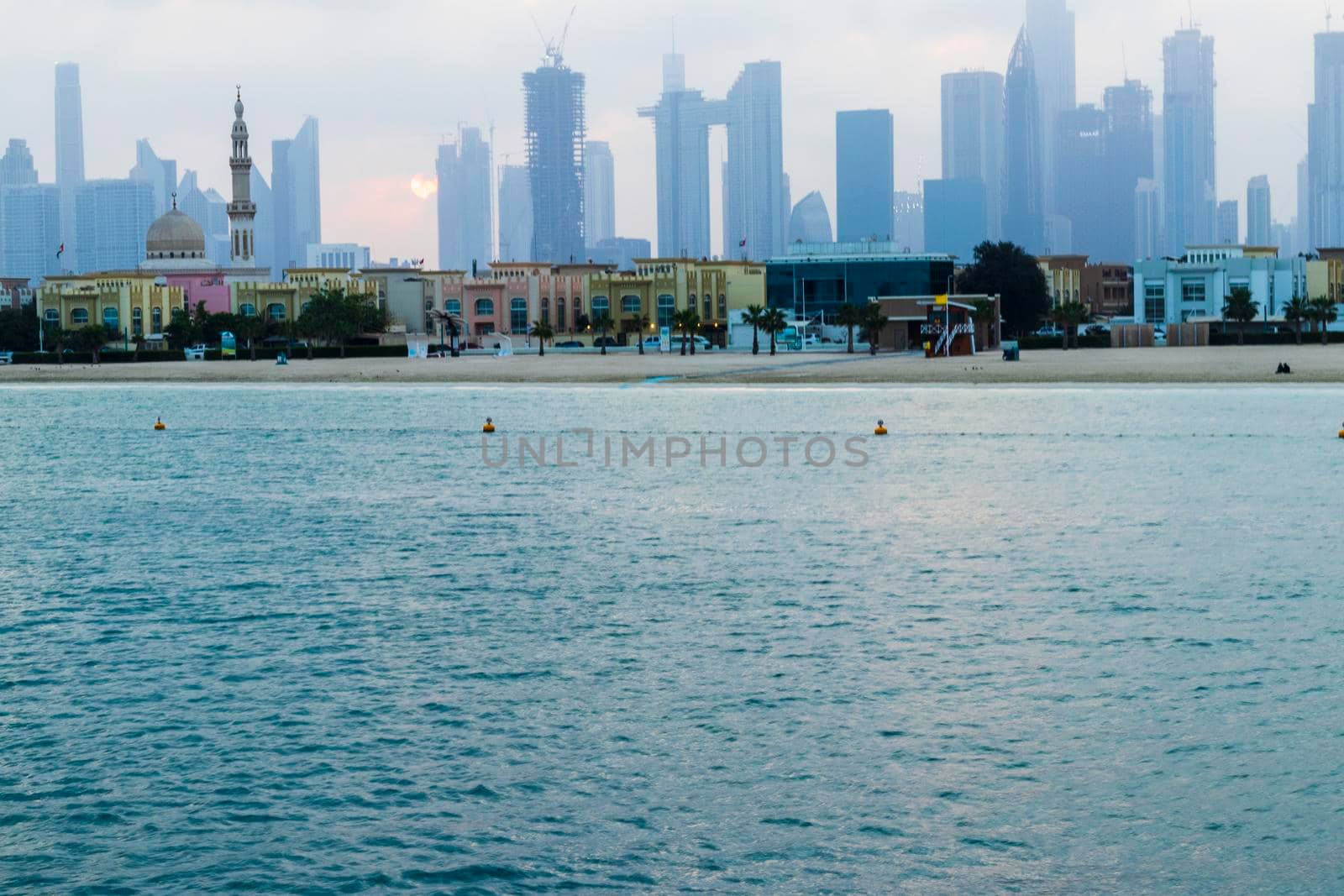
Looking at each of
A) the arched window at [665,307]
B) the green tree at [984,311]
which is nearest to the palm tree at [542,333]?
the arched window at [665,307]

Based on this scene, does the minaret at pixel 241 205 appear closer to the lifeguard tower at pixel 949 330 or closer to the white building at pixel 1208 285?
the lifeguard tower at pixel 949 330

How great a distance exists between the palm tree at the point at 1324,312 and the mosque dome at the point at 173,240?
110 metres

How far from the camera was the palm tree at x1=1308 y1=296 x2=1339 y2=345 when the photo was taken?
4818 inches

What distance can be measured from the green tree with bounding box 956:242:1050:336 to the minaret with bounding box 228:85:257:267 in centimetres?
7360

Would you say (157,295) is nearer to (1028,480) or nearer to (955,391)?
(955,391)

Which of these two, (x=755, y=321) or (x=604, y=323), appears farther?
(x=604, y=323)

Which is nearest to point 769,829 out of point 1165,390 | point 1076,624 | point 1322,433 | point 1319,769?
point 1319,769

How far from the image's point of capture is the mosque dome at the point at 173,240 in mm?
171875

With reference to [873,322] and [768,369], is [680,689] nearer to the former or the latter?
[768,369]

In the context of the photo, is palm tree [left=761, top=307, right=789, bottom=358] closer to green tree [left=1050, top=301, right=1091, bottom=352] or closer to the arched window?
the arched window

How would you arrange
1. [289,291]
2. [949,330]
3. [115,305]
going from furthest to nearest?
[289,291], [115,305], [949,330]

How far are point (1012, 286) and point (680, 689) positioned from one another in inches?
5412

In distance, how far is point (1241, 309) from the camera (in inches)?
4968

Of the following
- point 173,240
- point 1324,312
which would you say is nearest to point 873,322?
point 1324,312
